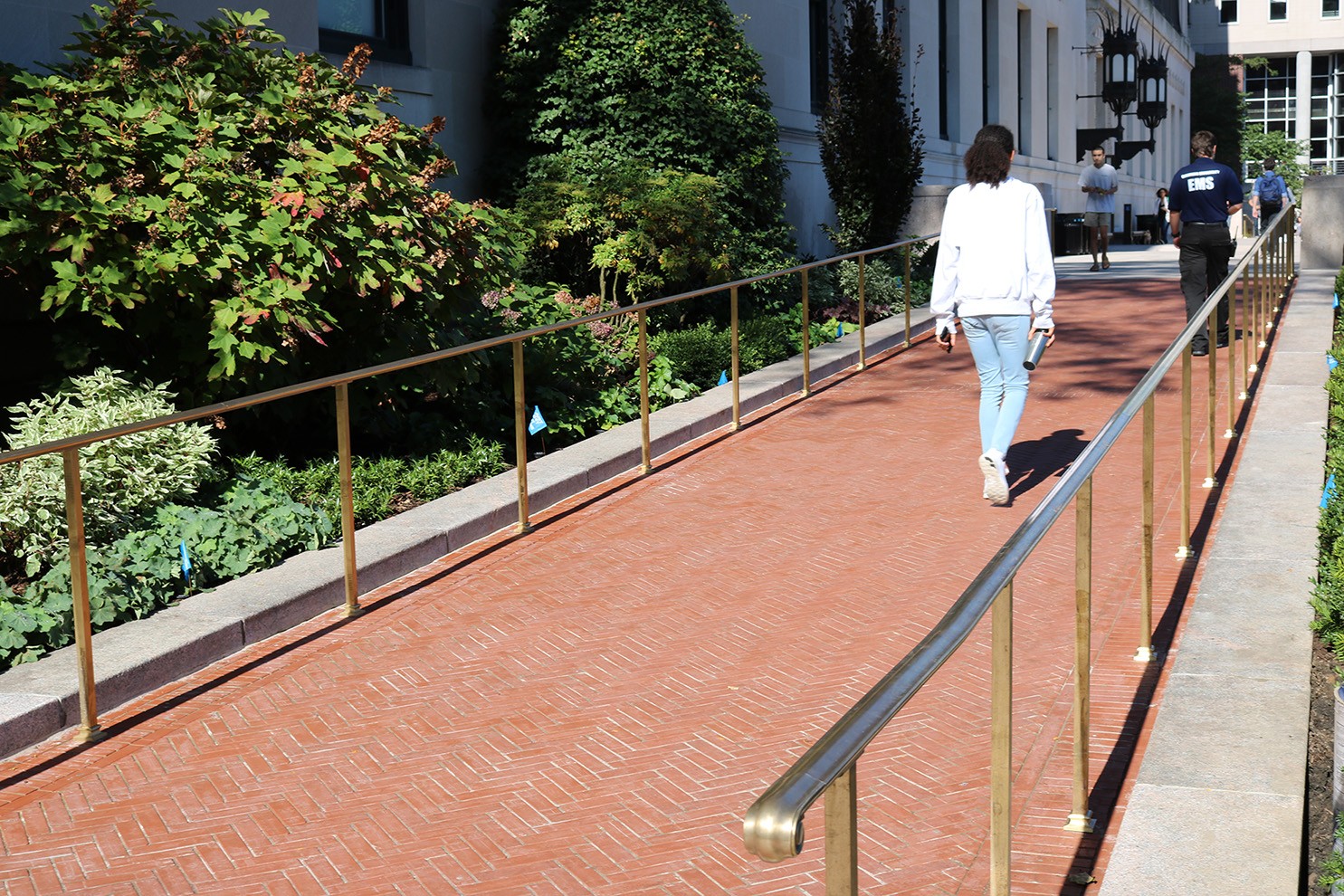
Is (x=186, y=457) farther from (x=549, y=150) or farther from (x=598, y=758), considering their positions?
(x=549, y=150)

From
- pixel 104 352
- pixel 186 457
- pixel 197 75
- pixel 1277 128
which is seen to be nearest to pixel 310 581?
pixel 186 457

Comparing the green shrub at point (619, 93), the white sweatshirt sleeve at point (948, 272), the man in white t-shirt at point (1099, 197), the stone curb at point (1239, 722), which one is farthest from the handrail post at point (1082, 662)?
the man in white t-shirt at point (1099, 197)

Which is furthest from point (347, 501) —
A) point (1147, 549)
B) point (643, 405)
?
point (1147, 549)

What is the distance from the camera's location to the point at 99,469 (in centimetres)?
669

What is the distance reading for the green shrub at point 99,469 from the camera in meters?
6.26

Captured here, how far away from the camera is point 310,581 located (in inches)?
255

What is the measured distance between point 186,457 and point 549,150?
818cm

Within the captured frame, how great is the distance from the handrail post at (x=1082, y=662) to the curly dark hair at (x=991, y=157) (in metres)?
3.89

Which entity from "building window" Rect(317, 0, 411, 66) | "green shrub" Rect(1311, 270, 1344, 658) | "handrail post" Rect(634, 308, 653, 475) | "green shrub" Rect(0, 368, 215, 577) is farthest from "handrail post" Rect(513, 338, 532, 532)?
"building window" Rect(317, 0, 411, 66)

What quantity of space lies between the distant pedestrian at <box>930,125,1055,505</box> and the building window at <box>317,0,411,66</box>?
6681 mm

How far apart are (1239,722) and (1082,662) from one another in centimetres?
70

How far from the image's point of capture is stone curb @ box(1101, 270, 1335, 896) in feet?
11.6

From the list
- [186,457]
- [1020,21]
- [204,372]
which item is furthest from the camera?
[1020,21]

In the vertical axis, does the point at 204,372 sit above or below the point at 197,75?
below
